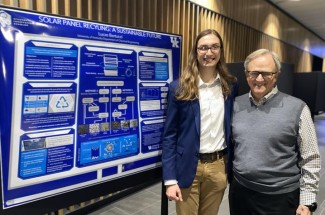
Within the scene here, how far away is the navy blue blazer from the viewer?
1.67 m

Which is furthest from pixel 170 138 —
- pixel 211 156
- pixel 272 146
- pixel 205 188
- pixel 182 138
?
pixel 272 146

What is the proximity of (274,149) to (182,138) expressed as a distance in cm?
53

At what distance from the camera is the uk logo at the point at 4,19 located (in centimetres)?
115

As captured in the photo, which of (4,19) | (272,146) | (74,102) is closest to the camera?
(4,19)

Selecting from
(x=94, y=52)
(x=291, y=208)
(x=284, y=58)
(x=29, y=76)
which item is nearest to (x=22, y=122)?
(x=29, y=76)

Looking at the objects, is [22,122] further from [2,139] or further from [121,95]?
[121,95]

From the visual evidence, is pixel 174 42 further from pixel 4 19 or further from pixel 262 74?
pixel 4 19

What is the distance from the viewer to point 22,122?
4.07 feet

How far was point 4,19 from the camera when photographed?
3.80 ft

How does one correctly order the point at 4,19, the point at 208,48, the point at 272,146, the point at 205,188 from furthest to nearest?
the point at 205,188, the point at 208,48, the point at 272,146, the point at 4,19

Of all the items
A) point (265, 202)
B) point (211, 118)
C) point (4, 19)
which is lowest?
point (265, 202)

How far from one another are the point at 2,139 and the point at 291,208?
156 centimetres

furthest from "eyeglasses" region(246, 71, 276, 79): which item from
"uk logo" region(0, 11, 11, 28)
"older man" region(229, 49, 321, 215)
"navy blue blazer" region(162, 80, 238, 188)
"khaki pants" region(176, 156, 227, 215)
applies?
"uk logo" region(0, 11, 11, 28)

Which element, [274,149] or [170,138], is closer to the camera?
[274,149]
